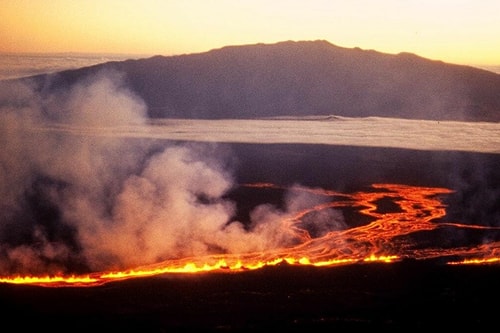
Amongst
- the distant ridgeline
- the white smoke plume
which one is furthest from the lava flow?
the distant ridgeline

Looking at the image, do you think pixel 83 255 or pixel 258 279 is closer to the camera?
pixel 258 279

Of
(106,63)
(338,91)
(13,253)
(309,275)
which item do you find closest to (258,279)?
(309,275)

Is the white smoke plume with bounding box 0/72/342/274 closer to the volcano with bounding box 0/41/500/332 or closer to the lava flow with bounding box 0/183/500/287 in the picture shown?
the volcano with bounding box 0/41/500/332

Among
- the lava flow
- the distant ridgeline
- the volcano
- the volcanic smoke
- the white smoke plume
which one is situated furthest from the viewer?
the distant ridgeline

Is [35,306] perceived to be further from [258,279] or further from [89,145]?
[89,145]

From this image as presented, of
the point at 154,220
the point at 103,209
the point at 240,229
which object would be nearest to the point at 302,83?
the point at 103,209

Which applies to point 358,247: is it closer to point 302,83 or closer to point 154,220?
point 154,220
